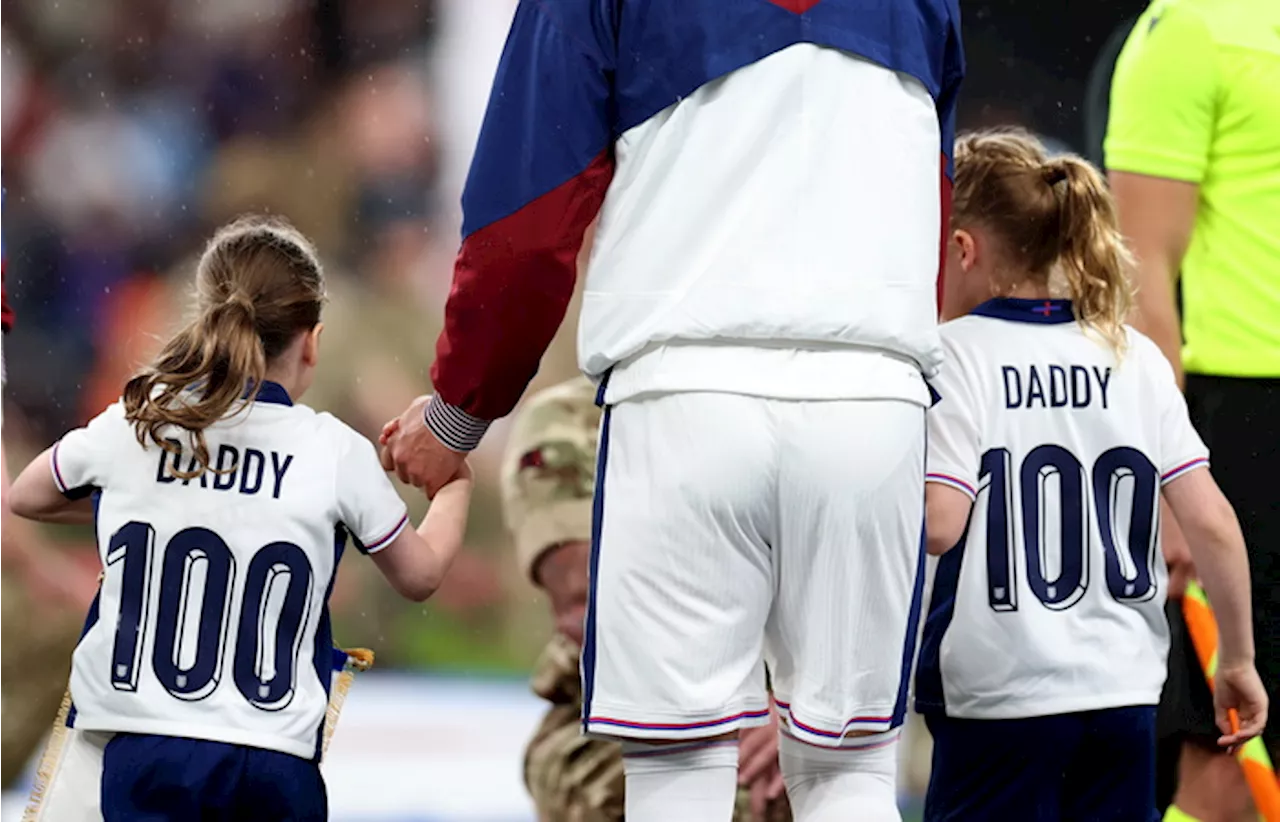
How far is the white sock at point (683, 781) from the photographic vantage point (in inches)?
62.4

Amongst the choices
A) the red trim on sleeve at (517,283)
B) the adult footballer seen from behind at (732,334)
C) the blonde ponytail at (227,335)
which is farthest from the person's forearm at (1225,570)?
the blonde ponytail at (227,335)

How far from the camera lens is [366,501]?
70.7 inches

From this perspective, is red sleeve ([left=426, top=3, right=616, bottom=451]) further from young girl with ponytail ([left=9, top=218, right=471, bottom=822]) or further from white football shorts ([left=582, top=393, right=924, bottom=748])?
young girl with ponytail ([left=9, top=218, right=471, bottom=822])

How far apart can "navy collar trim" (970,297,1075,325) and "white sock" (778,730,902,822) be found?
22.6 inches

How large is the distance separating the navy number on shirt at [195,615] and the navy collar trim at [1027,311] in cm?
88

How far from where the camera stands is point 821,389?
156 centimetres

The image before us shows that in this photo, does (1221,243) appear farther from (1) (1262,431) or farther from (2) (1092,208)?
(2) (1092,208)

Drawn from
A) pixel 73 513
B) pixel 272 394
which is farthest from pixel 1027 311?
pixel 73 513

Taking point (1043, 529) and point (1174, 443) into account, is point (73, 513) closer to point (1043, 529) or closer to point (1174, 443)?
point (1043, 529)

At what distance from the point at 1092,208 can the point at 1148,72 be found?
16.8 inches

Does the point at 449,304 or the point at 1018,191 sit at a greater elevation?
the point at 1018,191

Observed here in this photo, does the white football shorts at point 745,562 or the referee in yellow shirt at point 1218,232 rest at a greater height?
the referee in yellow shirt at point 1218,232

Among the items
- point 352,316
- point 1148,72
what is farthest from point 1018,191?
point 352,316

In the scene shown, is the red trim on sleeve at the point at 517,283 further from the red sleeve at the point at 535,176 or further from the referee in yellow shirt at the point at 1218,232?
the referee in yellow shirt at the point at 1218,232
